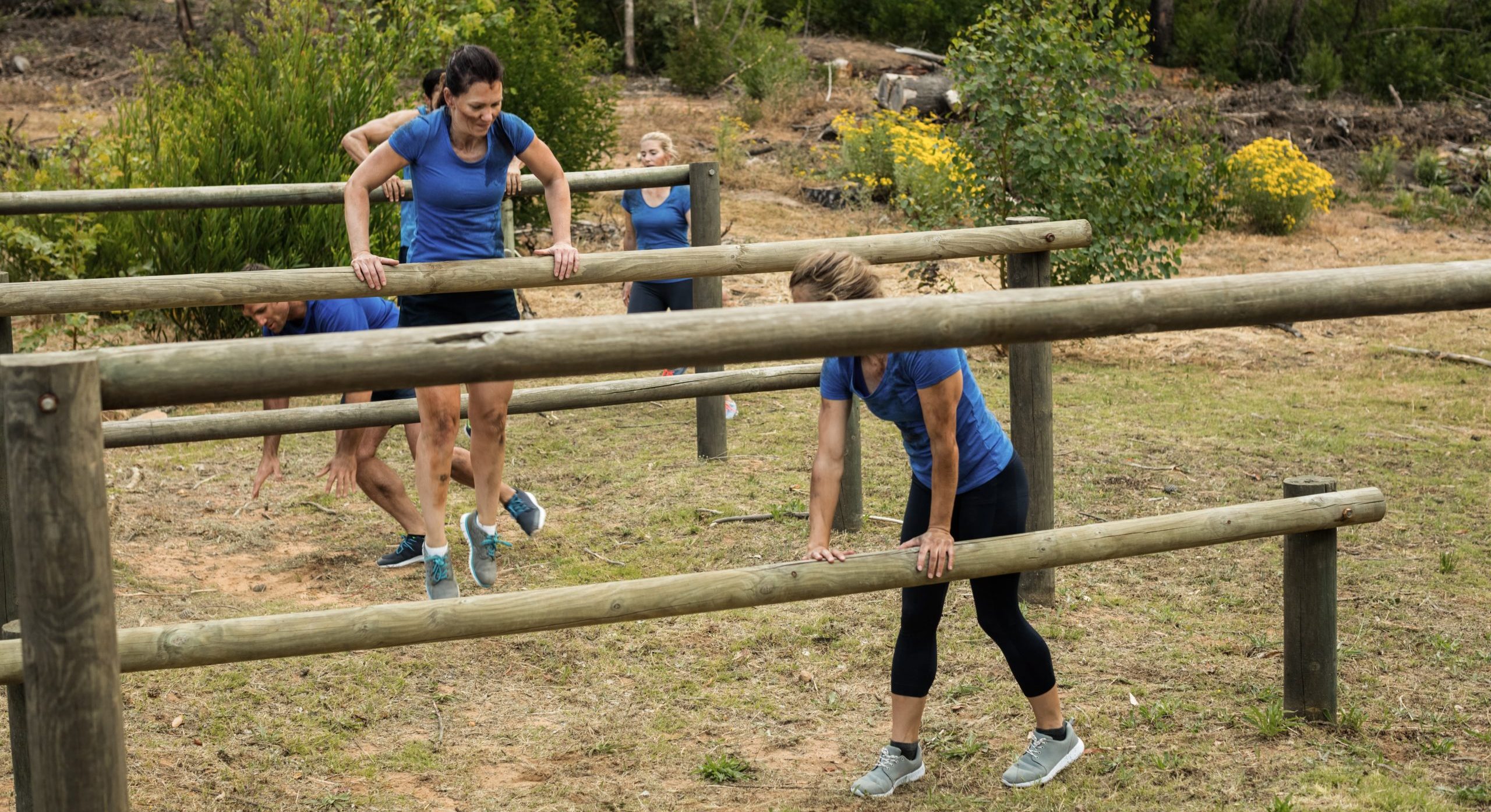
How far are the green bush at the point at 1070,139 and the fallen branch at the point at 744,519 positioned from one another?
366cm

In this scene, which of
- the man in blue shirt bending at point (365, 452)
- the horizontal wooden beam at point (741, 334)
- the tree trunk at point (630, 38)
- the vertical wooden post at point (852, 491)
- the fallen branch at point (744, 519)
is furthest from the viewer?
the tree trunk at point (630, 38)

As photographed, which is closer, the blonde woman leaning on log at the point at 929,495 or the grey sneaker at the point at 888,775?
the blonde woman leaning on log at the point at 929,495

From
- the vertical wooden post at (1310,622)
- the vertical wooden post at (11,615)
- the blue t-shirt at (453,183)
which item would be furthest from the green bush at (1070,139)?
the vertical wooden post at (11,615)

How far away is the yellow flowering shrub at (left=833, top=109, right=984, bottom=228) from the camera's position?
9055 millimetres

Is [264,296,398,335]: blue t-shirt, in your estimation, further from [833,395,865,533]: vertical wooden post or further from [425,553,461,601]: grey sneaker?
[833,395,865,533]: vertical wooden post

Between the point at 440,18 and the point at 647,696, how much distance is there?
808 centimetres

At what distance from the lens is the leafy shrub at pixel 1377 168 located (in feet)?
52.7

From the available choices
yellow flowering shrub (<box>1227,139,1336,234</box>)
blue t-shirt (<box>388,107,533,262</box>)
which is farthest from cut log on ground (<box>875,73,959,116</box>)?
blue t-shirt (<box>388,107,533,262</box>)

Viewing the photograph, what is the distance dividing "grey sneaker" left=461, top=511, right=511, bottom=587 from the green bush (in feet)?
16.5

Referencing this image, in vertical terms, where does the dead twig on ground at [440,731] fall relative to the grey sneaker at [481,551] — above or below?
below

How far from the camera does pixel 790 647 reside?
14.8 ft

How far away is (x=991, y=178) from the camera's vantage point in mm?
8789

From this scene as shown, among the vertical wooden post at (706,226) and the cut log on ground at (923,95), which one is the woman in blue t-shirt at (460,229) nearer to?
the vertical wooden post at (706,226)

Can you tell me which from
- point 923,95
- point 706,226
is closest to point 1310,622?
point 706,226
